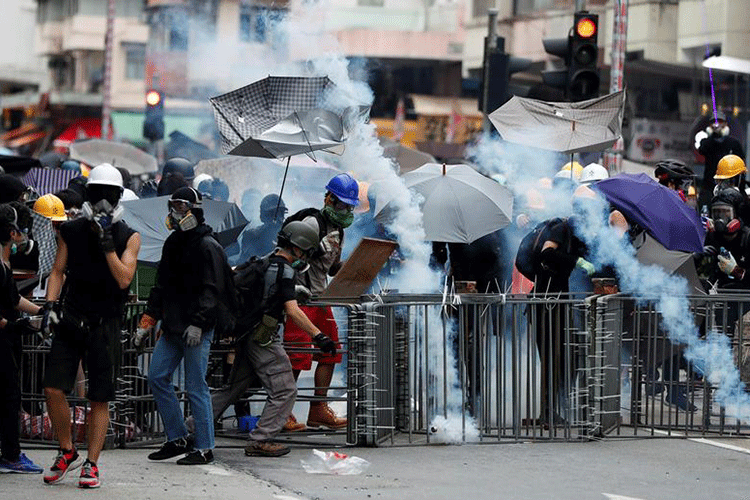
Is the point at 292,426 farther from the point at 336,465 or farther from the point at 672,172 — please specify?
the point at 672,172

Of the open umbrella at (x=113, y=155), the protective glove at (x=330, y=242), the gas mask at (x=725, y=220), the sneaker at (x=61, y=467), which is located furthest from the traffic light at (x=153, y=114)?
the sneaker at (x=61, y=467)

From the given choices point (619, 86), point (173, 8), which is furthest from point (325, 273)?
point (173, 8)

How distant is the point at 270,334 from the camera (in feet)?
32.9

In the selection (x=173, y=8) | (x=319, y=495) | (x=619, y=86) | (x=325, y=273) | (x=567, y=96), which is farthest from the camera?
(x=173, y=8)

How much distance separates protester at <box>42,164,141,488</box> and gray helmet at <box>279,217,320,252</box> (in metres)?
1.27

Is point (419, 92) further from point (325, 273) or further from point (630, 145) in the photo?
point (325, 273)

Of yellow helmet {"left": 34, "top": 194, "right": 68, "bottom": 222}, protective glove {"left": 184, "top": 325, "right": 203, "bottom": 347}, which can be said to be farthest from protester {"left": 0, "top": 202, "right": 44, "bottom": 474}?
yellow helmet {"left": 34, "top": 194, "right": 68, "bottom": 222}

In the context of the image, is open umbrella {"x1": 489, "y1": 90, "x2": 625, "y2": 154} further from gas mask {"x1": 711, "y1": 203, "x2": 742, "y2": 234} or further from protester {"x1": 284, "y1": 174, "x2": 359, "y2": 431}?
protester {"x1": 284, "y1": 174, "x2": 359, "y2": 431}

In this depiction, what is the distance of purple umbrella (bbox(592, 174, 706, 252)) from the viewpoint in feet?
38.2

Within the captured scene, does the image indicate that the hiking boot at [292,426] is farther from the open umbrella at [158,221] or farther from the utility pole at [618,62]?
the utility pole at [618,62]

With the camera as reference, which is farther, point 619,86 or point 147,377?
point 619,86

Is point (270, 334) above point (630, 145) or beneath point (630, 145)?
beneath

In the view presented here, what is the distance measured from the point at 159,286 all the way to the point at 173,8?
56061 mm

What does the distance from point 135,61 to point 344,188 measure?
58350 mm
